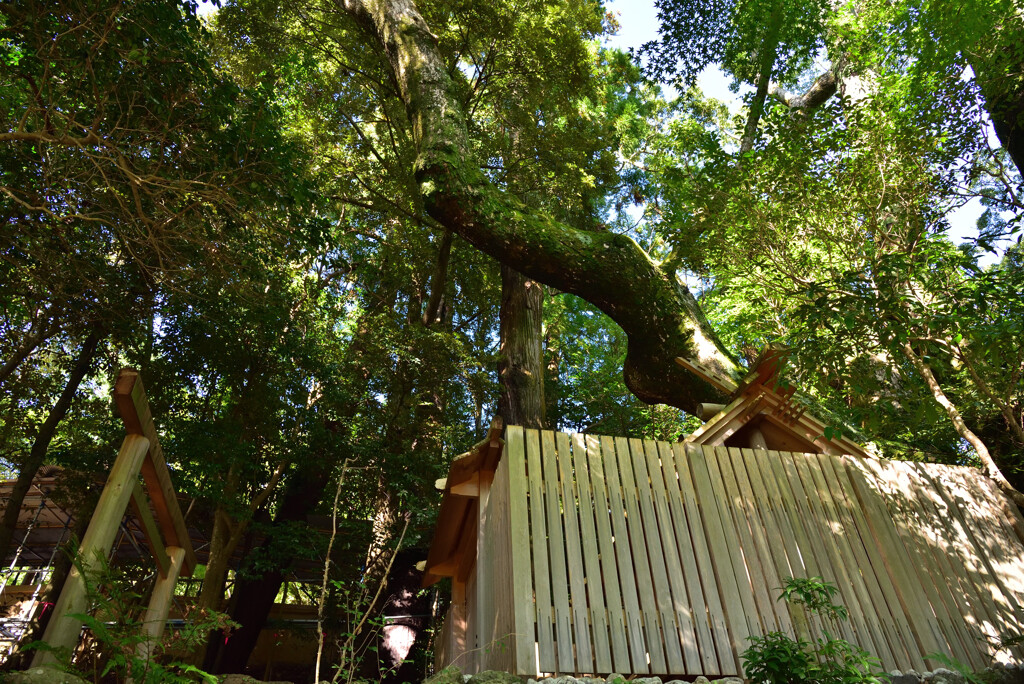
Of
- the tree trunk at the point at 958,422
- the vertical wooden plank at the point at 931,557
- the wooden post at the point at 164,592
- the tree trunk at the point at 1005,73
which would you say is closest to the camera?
the vertical wooden plank at the point at 931,557

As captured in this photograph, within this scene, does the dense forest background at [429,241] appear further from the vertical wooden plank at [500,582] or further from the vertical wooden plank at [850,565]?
the vertical wooden plank at [500,582]

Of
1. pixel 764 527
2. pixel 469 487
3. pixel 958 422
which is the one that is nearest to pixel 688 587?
pixel 764 527

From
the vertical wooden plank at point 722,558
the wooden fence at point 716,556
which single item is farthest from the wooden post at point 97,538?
the vertical wooden plank at point 722,558

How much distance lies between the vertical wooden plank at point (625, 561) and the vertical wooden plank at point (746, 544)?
0.71 m

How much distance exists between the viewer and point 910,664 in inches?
145

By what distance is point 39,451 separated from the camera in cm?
753

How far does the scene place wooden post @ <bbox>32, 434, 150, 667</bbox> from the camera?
151 inches

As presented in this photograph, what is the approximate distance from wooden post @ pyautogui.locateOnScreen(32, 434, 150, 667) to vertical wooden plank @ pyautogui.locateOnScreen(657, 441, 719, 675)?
3187 millimetres

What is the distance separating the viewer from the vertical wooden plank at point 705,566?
3395mm

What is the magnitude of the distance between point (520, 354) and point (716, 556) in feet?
18.9

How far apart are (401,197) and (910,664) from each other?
968cm

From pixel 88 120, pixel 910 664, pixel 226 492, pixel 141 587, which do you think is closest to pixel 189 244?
pixel 88 120

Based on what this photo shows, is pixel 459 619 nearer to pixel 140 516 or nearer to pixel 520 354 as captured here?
pixel 140 516

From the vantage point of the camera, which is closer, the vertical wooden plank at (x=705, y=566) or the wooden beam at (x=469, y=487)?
the vertical wooden plank at (x=705, y=566)
